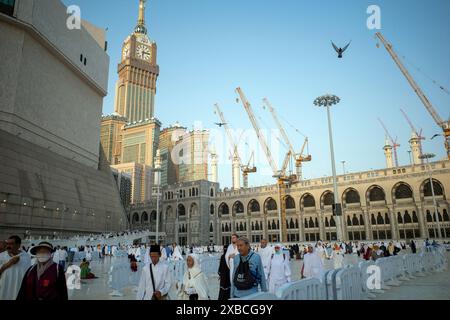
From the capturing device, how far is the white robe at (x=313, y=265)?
829 centimetres

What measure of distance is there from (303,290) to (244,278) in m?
0.83

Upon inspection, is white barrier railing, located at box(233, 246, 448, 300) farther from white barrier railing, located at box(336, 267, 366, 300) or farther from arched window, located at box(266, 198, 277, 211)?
arched window, located at box(266, 198, 277, 211)

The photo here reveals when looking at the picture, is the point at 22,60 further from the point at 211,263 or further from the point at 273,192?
the point at 273,192

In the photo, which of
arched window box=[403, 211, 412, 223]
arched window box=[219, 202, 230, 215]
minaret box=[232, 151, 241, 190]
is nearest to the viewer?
arched window box=[403, 211, 412, 223]

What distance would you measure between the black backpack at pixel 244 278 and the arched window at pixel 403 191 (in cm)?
4754

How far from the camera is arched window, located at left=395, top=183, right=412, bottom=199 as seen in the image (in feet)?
148

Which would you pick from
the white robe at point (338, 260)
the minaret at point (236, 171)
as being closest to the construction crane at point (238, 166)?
the minaret at point (236, 171)

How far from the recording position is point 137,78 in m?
136

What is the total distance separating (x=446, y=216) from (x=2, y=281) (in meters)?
48.5

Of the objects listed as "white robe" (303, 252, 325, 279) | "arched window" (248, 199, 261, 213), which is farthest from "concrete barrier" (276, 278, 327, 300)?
"arched window" (248, 199, 261, 213)

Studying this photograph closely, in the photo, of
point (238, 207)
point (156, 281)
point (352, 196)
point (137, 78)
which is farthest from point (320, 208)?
point (137, 78)

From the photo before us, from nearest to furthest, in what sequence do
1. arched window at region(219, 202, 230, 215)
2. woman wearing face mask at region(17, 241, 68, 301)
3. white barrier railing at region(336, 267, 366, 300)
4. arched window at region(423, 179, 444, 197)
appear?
woman wearing face mask at region(17, 241, 68, 301) → white barrier railing at region(336, 267, 366, 300) → arched window at region(423, 179, 444, 197) → arched window at region(219, 202, 230, 215)

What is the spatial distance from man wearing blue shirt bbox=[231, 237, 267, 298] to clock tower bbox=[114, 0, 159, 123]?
134504 millimetres
